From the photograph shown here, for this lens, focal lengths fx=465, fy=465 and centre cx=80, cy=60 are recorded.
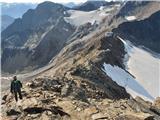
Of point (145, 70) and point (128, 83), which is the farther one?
point (145, 70)

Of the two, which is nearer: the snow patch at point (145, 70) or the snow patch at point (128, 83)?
the snow patch at point (128, 83)

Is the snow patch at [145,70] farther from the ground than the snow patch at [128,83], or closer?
closer

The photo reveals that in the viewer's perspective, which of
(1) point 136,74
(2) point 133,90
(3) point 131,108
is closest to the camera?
(3) point 131,108

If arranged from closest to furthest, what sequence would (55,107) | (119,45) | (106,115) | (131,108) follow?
(106,115)
(55,107)
(131,108)
(119,45)

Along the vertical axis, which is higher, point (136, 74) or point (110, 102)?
point (110, 102)

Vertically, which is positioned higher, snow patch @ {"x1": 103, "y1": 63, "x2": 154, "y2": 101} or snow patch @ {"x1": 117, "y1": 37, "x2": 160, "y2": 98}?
snow patch @ {"x1": 103, "y1": 63, "x2": 154, "y2": 101}

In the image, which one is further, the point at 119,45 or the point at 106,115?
the point at 119,45

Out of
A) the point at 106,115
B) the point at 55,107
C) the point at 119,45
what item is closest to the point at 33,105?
the point at 55,107

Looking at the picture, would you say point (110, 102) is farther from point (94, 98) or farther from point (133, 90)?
point (133, 90)

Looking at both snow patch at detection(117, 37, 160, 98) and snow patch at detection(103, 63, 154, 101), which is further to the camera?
→ snow patch at detection(117, 37, 160, 98)

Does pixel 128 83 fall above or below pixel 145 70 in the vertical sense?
above
